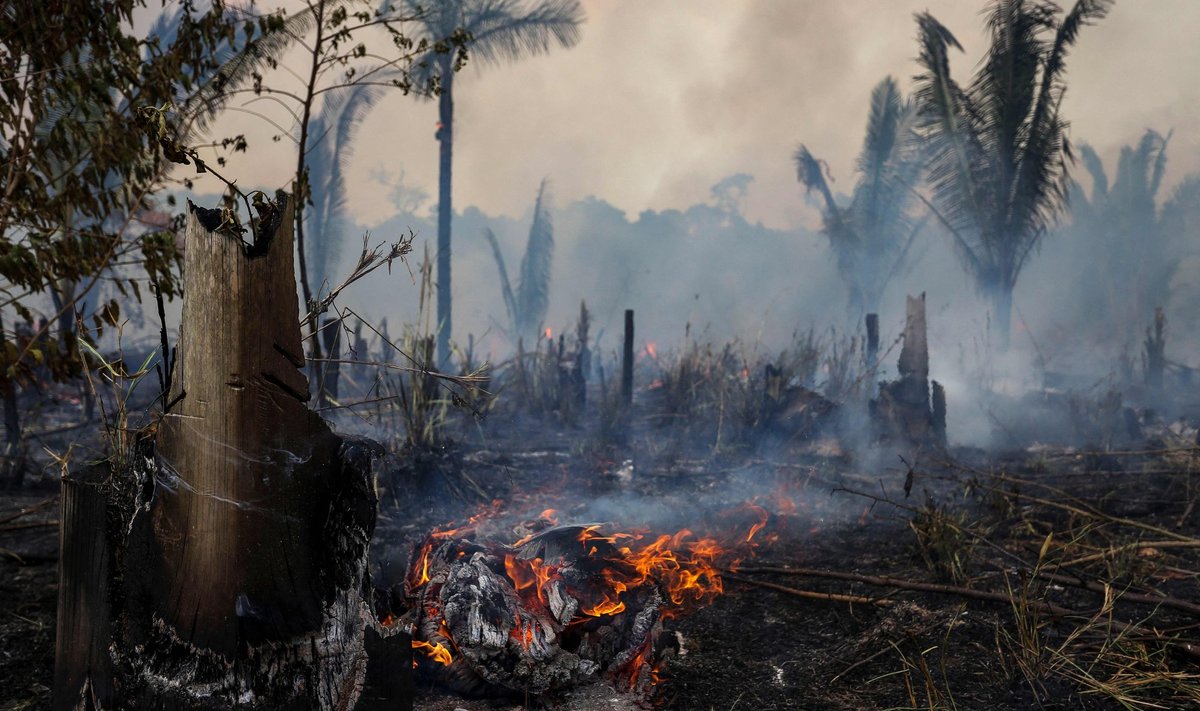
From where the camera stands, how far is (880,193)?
61.1ft

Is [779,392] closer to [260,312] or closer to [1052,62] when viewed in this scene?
[260,312]

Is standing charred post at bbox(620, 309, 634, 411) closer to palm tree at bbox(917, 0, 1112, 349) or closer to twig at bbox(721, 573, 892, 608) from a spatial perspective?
twig at bbox(721, 573, 892, 608)

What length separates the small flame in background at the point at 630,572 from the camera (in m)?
3.40

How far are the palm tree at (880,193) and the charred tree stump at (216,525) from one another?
17.6 m

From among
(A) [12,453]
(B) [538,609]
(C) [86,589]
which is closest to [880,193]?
(B) [538,609]

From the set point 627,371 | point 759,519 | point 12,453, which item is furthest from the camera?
point 627,371

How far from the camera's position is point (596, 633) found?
3.51 meters

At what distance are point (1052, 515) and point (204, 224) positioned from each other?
6.39 metres

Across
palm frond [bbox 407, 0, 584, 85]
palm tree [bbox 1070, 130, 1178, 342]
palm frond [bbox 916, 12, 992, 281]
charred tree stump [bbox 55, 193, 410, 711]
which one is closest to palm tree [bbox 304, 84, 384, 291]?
palm frond [bbox 407, 0, 584, 85]

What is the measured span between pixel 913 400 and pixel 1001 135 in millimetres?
7648

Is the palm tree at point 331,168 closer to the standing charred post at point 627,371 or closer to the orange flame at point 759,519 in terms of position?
the standing charred post at point 627,371

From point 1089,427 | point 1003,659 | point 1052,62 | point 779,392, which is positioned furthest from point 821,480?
point 1052,62

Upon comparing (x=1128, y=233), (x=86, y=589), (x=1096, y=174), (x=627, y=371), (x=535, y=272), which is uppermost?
(x=1096, y=174)

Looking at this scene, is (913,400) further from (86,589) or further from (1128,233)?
(1128,233)
